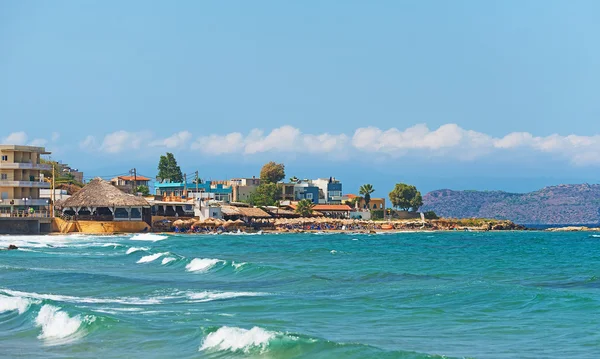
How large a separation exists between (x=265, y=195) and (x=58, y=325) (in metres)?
91.6

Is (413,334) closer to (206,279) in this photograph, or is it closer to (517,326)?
(517,326)

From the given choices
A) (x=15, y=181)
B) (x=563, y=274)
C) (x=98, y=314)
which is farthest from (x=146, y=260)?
(x=15, y=181)

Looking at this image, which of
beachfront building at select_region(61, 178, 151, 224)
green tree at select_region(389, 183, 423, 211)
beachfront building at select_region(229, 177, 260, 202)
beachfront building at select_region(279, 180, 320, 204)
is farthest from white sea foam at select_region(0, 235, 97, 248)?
green tree at select_region(389, 183, 423, 211)

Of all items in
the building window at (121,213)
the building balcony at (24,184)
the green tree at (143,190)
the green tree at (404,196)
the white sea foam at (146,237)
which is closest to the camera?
the white sea foam at (146,237)

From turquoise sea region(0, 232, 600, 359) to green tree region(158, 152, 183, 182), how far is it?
87544 mm

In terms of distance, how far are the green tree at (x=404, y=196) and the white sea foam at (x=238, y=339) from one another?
349ft

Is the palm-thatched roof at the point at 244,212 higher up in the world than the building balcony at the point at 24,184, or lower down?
lower down

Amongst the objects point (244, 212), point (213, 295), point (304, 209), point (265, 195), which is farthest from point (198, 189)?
point (213, 295)

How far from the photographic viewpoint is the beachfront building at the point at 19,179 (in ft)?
246

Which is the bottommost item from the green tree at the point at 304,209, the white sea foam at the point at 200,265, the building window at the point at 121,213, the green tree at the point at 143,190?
the white sea foam at the point at 200,265

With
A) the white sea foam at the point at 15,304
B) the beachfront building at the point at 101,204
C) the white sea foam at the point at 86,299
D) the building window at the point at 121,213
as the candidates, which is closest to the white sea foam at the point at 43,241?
the beachfront building at the point at 101,204

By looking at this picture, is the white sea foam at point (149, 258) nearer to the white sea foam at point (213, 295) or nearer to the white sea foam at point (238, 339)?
the white sea foam at point (213, 295)

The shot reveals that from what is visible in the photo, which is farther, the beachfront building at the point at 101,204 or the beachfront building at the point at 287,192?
the beachfront building at the point at 287,192

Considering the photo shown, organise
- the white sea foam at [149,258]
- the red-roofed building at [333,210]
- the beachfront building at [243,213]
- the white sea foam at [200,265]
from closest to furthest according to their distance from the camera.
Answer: the white sea foam at [200,265], the white sea foam at [149,258], the beachfront building at [243,213], the red-roofed building at [333,210]
